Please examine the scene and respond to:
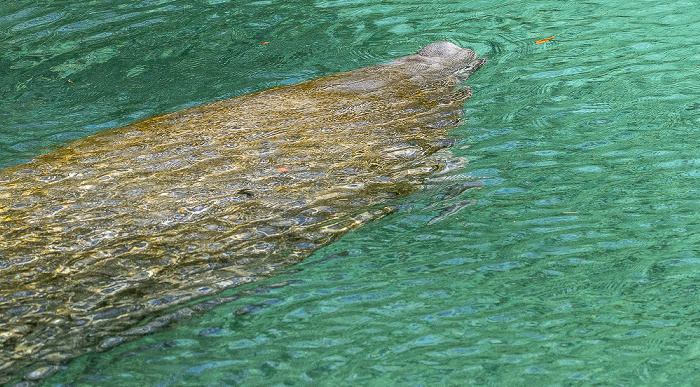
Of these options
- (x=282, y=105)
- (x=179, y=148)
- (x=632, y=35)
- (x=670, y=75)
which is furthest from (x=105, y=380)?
(x=632, y=35)

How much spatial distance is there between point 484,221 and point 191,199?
203 cm

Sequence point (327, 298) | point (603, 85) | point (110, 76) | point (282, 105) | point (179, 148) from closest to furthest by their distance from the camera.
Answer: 1. point (327, 298)
2. point (179, 148)
3. point (282, 105)
4. point (603, 85)
5. point (110, 76)

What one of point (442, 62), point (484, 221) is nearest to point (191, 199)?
point (484, 221)

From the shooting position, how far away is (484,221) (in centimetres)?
491

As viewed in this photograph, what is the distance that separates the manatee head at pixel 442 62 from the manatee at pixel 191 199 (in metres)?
0.52

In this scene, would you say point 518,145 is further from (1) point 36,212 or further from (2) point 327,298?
(1) point 36,212

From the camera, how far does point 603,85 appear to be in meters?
7.28

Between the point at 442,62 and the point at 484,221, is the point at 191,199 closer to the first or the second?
the point at 484,221

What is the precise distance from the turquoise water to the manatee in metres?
0.20

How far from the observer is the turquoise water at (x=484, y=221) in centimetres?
364

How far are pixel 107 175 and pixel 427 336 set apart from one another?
2.85 meters

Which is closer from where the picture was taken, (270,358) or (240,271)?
(270,358)

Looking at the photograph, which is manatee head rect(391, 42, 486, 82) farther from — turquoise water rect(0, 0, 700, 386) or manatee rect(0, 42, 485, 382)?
manatee rect(0, 42, 485, 382)

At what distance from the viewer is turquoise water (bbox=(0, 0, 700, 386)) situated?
12.0ft
